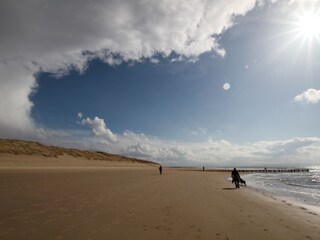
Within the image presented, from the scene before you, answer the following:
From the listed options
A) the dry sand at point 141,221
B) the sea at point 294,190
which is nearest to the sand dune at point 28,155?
the dry sand at point 141,221

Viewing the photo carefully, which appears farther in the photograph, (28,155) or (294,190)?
(28,155)

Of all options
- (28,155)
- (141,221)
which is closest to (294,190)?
(141,221)

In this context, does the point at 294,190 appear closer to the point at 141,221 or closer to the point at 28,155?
the point at 141,221

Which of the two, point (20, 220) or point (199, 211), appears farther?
point (199, 211)

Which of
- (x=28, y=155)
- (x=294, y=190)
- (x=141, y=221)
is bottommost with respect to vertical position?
(x=141, y=221)

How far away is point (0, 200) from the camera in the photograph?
547 inches

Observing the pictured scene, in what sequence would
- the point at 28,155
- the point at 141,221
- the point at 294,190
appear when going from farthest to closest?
1. the point at 28,155
2. the point at 294,190
3. the point at 141,221

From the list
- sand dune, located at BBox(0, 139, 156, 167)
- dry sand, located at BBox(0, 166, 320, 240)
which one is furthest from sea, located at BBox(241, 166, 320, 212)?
sand dune, located at BBox(0, 139, 156, 167)

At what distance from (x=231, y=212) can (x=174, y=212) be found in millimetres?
2725

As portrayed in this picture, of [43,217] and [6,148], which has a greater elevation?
[6,148]

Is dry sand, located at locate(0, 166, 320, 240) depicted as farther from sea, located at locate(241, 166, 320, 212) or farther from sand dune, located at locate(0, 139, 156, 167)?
sand dune, located at locate(0, 139, 156, 167)

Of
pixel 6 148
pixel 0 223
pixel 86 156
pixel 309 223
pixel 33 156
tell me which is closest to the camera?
pixel 0 223

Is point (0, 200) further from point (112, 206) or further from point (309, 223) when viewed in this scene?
point (309, 223)

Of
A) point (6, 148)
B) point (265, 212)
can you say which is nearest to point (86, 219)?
point (265, 212)
